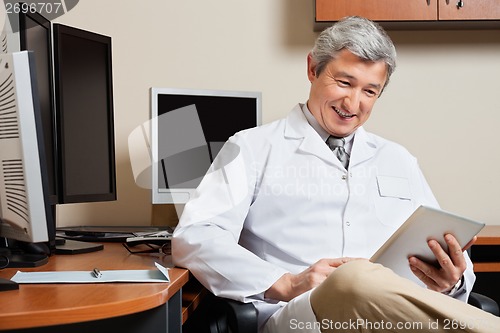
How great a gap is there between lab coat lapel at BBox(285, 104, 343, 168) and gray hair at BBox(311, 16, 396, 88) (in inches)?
6.7

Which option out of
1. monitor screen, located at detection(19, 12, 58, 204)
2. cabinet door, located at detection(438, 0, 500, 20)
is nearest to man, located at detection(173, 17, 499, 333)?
monitor screen, located at detection(19, 12, 58, 204)

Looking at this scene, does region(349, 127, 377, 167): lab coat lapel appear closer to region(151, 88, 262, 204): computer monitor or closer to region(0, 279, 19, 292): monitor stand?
region(151, 88, 262, 204): computer monitor

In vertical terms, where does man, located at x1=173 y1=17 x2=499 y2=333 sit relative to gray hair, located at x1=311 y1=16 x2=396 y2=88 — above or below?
below

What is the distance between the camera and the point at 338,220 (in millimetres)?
1919

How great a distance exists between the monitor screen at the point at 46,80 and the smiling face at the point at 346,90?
2.52 feet

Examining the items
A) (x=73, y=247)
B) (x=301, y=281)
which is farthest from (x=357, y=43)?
(x=73, y=247)

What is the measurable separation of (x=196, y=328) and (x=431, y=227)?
30.6 inches

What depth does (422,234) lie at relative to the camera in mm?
1552

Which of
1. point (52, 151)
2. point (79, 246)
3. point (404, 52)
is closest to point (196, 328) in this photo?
point (79, 246)

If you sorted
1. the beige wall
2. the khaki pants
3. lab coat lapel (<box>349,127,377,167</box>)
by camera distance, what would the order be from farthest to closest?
the beige wall → lab coat lapel (<box>349,127,377,167</box>) → the khaki pants

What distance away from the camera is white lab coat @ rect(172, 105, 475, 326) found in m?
1.82

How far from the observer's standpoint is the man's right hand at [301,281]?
1553 mm

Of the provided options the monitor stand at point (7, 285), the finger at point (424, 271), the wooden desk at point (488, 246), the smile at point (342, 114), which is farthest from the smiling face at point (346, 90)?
the monitor stand at point (7, 285)

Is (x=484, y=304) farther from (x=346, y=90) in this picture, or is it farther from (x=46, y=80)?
(x=46, y=80)
